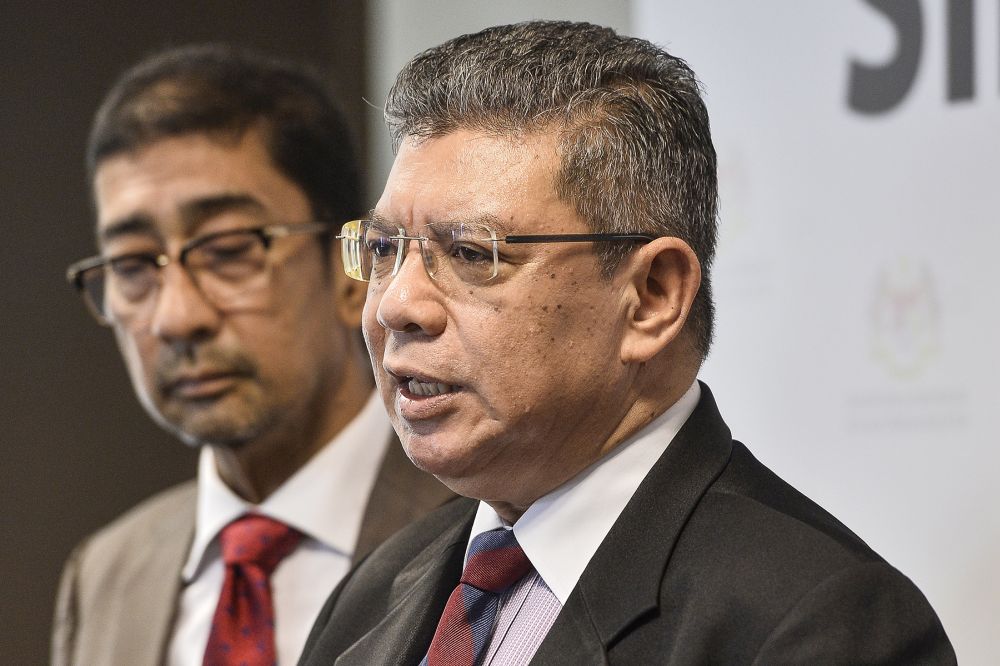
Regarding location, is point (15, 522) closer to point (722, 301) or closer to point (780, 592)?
point (722, 301)

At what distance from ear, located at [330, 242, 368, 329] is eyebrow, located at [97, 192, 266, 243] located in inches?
8.4

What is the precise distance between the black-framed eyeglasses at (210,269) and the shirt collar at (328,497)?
33 centimetres

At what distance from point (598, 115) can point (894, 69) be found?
2.86 feet

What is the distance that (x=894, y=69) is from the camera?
2162 mm

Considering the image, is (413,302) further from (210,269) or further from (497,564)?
(210,269)

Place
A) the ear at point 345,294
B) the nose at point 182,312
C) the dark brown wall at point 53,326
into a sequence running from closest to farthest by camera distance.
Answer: the nose at point 182,312, the ear at point 345,294, the dark brown wall at point 53,326

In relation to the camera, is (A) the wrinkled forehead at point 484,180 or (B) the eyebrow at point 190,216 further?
(B) the eyebrow at point 190,216

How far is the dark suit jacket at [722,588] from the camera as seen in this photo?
1267 mm

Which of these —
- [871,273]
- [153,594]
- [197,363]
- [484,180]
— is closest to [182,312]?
[197,363]

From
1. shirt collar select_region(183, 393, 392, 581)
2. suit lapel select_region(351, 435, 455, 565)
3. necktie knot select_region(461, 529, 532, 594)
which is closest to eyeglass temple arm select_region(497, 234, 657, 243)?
necktie knot select_region(461, 529, 532, 594)

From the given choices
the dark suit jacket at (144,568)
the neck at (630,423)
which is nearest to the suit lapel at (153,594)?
the dark suit jacket at (144,568)

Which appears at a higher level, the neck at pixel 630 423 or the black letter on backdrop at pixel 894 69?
the black letter on backdrop at pixel 894 69

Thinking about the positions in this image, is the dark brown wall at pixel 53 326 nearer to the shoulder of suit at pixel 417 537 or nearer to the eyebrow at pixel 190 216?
the eyebrow at pixel 190 216

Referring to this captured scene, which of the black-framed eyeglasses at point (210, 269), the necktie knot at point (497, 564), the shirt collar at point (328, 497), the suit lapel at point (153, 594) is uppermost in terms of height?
the black-framed eyeglasses at point (210, 269)
